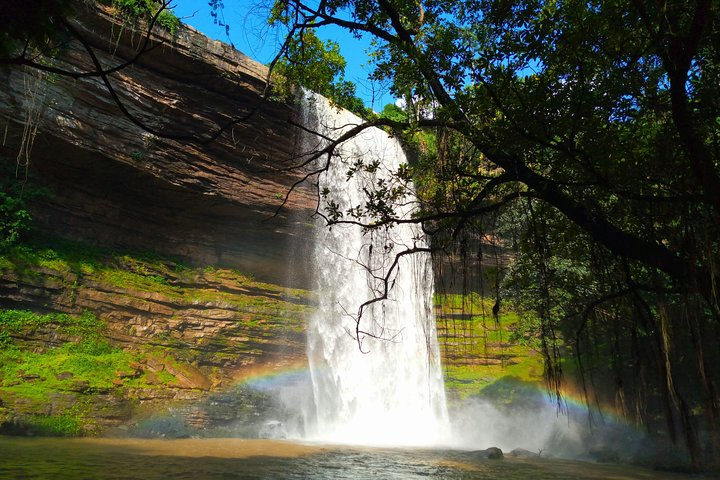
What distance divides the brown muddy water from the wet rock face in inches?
289

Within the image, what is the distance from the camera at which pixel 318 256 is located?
20.2 m

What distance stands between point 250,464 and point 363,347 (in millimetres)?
10174

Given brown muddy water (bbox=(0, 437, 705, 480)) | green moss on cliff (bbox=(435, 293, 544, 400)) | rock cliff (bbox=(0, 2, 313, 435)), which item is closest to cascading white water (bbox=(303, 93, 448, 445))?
rock cliff (bbox=(0, 2, 313, 435))

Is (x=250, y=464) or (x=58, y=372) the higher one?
(x=58, y=372)

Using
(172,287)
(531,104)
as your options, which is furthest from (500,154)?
(172,287)

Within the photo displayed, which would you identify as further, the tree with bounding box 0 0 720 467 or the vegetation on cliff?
the vegetation on cliff

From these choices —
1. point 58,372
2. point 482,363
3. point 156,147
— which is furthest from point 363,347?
point 156,147

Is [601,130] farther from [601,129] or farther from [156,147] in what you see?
[156,147]

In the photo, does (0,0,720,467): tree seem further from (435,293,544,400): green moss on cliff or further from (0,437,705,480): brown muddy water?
(435,293,544,400): green moss on cliff

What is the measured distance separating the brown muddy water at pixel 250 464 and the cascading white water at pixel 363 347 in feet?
18.9

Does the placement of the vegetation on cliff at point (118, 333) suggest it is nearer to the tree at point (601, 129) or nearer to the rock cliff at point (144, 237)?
the rock cliff at point (144, 237)

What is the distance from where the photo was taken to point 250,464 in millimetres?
7977

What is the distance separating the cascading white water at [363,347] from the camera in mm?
17016

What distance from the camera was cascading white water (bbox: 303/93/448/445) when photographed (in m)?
17.0
